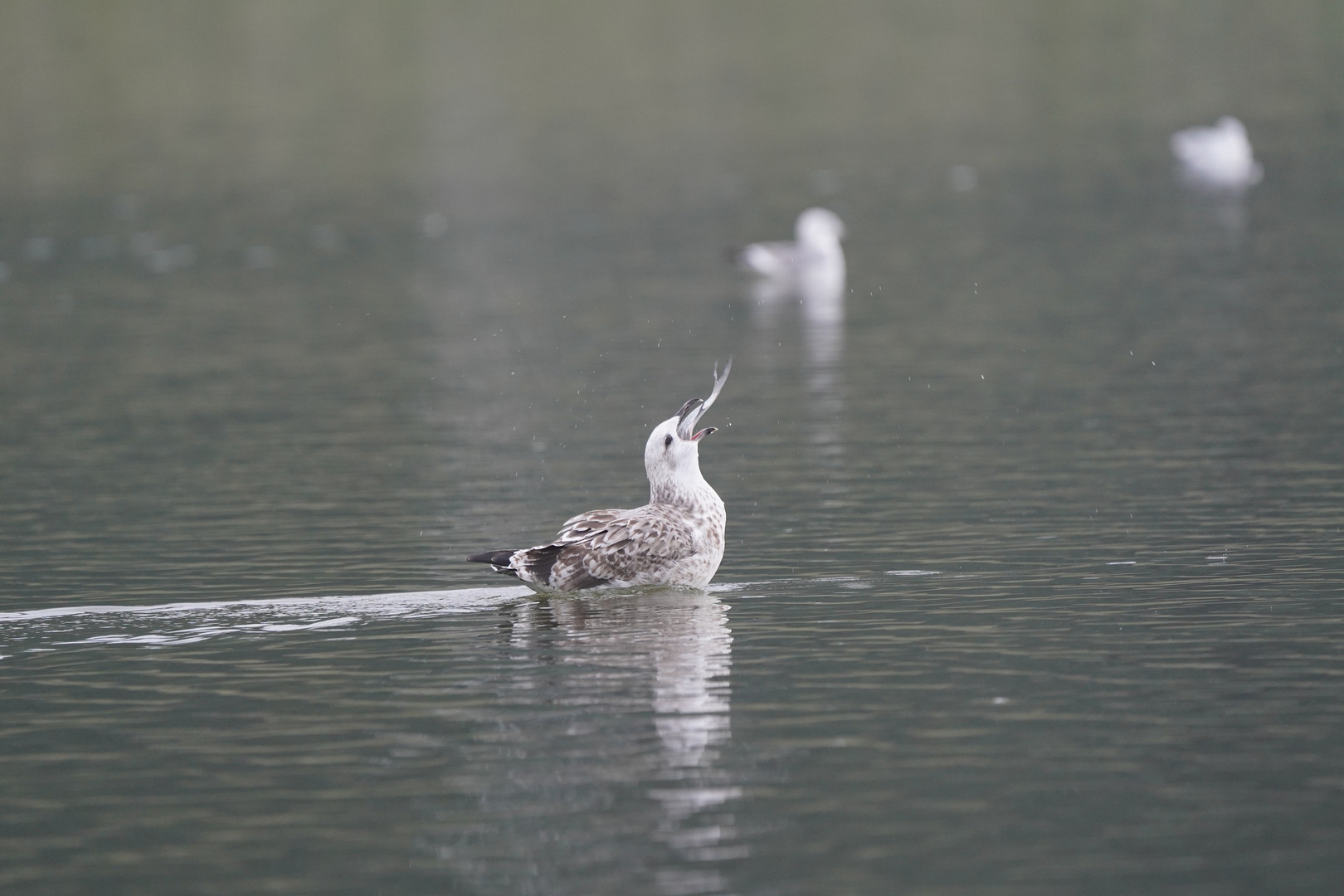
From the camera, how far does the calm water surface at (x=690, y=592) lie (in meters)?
9.98

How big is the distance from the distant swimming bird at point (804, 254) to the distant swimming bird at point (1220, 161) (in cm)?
1148

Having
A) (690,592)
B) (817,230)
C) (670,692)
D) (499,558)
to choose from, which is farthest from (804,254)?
(670,692)

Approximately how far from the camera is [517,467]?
21.0m

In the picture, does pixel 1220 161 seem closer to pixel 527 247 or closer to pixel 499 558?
pixel 527 247

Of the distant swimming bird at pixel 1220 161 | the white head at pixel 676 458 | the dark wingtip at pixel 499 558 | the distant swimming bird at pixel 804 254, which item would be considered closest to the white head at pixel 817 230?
the distant swimming bird at pixel 804 254

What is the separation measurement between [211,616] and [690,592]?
3325 millimetres

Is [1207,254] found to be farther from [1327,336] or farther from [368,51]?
[368,51]

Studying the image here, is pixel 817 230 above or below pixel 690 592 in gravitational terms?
above

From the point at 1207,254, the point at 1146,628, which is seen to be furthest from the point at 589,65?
the point at 1146,628

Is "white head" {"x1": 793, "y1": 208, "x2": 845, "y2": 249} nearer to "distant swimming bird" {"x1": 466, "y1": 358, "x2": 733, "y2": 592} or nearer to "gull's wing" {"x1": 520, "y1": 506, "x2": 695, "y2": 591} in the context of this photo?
"distant swimming bird" {"x1": 466, "y1": 358, "x2": 733, "y2": 592}

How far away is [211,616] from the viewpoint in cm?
1461

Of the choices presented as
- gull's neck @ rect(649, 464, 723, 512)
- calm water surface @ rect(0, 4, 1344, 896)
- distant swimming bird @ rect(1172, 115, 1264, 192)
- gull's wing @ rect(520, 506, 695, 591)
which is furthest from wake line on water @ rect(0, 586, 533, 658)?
distant swimming bird @ rect(1172, 115, 1264, 192)

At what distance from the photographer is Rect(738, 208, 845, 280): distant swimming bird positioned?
3678 centimetres

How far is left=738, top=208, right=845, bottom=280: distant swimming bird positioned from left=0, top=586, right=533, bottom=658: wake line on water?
71.9 ft
